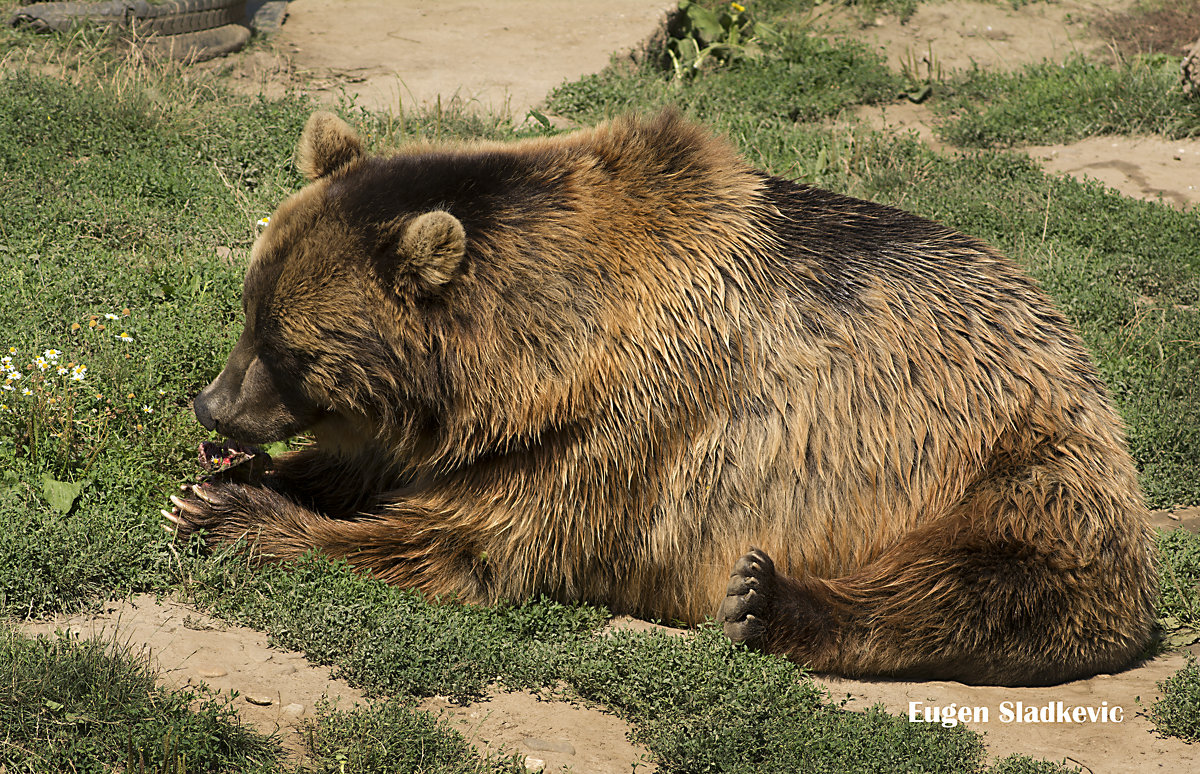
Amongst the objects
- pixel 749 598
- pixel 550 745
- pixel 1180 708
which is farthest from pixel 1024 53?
pixel 550 745

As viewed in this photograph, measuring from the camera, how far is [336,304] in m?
4.03

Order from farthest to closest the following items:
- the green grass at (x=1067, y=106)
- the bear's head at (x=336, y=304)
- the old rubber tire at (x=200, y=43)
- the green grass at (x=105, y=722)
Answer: the green grass at (x=1067, y=106), the old rubber tire at (x=200, y=43), the bear's head at (x=336, y=304), the green grass at (x=105, y=722)

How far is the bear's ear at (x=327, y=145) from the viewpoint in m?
4.44

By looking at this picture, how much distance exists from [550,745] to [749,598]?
35.9 inches

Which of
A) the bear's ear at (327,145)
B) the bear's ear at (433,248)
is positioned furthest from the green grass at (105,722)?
the bear's ear at (327,145)

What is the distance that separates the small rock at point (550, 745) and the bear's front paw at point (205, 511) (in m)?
1.65

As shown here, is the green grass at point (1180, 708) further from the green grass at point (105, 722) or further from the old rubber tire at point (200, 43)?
the old rubber tire at point (200, 43)

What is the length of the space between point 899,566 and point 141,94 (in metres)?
6.15

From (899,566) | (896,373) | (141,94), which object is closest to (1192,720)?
(899,566)

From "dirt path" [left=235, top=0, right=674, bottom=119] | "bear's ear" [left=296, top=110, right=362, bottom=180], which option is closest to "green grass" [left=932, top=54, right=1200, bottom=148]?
"dirt path" [left=235, top=0, right=674, bottom=119]

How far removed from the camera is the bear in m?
4.11

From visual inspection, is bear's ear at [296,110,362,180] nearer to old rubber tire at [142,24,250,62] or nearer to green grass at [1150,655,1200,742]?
green grass at [1150,655,1200,742]

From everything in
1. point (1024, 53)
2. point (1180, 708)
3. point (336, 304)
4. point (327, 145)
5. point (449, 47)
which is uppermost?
point (327, 145)

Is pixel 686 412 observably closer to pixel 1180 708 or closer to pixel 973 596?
pixel 973 596
